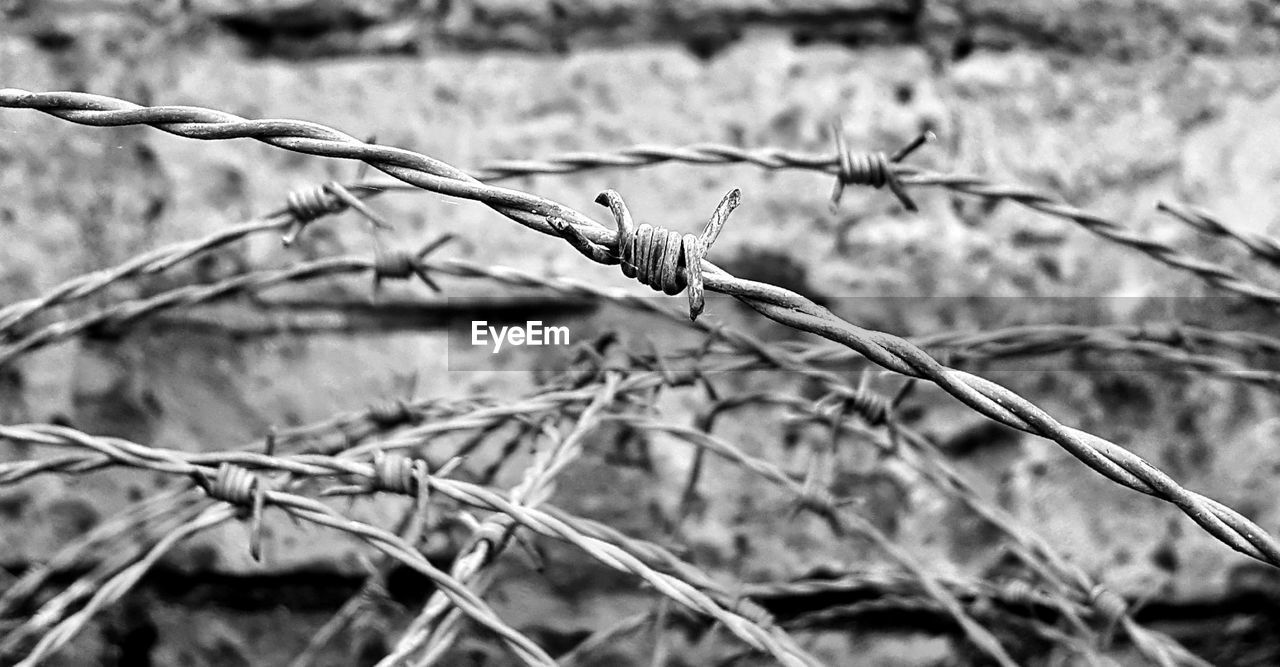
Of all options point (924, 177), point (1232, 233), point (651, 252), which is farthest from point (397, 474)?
point (1232, 233)

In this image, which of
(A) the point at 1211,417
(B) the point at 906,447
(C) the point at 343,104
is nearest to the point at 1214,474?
(A) the point at 1211,417

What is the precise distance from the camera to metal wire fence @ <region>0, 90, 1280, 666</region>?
0.47m

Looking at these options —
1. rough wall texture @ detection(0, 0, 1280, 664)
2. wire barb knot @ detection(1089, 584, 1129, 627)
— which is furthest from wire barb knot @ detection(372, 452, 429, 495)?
wire barb knot @ detection(1089, 584, 1129, 627)

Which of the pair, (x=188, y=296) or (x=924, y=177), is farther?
(x=188, y=296)

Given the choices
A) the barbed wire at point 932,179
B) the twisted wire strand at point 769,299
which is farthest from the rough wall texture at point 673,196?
the twisted wire strand at point 769,299

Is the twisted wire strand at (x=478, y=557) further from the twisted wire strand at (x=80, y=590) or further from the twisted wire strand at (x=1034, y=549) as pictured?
the twisted wire strand at (x=80, y=590)

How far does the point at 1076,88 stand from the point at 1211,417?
16.9 inches

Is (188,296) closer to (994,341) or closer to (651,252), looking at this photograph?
(651,252)

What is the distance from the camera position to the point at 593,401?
30.7 inches

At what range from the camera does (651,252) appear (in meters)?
0.46

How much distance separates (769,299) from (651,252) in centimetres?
7

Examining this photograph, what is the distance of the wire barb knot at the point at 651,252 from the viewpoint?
17.8 inches

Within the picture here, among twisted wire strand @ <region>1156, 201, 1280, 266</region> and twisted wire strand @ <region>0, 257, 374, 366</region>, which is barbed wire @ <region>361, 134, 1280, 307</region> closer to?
twisted wire strand @ <region>1156, 201, 1280, 266</region>

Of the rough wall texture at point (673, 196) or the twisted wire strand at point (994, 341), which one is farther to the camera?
the rough wall texture at point (673, 196)
